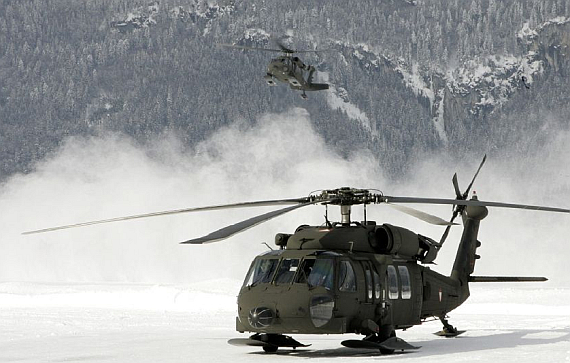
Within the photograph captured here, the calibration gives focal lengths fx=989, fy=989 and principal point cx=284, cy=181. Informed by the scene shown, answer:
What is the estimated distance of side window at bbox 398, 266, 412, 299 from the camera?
17.5 metres

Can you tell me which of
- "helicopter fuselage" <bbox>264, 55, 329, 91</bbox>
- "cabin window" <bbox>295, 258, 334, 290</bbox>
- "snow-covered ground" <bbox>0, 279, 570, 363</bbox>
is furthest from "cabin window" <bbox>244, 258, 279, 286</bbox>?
"helicopter fuselage" <bbox>264, 55, 329, 91</bbox>

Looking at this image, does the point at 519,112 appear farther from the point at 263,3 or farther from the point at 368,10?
the point at 263,3

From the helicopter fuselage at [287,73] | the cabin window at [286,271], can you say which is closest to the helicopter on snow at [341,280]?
the cabin window at [286,271]

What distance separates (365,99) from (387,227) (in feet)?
327

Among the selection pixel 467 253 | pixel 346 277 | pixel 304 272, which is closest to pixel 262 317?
pixel 304 272

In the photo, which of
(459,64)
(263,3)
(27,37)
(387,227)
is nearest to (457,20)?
(459,64)

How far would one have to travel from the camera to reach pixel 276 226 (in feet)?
281

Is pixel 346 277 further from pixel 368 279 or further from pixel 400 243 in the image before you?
pixel 400 243

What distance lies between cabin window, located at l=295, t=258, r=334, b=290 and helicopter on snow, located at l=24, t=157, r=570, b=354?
0.05ft

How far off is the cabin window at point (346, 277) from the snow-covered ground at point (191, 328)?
112 cm

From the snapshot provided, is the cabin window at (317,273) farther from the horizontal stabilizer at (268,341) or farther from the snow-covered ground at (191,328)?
the horizontal stabilizer at (268,341)

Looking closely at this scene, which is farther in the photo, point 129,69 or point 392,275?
point 129,69

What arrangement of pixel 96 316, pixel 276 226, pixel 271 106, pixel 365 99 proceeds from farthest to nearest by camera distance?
pixel 365 99
pixel 271 106
pixel 276 226
pixel 96 316

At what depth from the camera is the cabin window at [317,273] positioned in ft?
52.5
